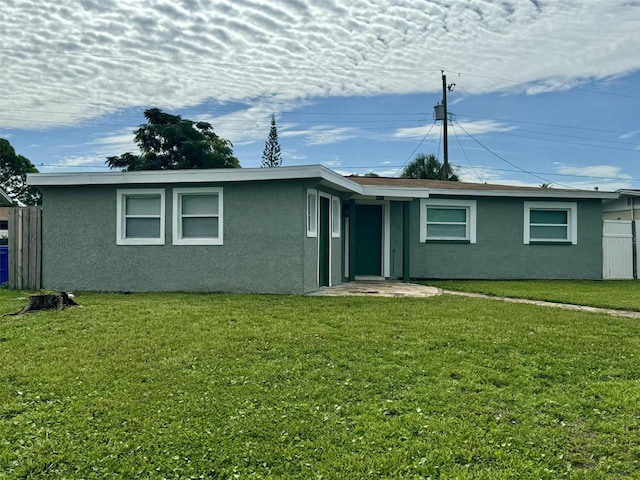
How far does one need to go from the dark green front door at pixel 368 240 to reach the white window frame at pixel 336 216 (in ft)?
5.76

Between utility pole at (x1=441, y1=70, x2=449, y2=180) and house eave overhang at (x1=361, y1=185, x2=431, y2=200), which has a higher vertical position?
utility pole at (x1=441, y1=70, x2=449, y2=180)

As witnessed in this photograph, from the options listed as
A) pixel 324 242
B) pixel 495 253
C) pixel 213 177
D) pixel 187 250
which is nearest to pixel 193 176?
pixel 213 177

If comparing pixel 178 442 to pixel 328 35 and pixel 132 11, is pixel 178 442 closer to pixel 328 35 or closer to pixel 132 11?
pixel 132 11

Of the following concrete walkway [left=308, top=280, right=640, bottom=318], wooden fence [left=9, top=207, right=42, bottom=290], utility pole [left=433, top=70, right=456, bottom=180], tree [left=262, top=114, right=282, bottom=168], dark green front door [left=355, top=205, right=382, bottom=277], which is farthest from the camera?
tree [left=262, top=114, right=282, bottom=168]

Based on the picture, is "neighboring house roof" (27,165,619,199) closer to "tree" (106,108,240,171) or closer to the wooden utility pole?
the wooden utility pole

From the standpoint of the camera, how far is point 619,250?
1627 cm

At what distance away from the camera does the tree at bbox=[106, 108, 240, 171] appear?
37.0 m

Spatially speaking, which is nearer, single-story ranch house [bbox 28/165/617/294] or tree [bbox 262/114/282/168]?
single-story ranch house [bbox 28/165/617/294]

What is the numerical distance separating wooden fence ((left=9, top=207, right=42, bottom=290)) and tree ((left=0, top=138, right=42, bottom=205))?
2946 centimetres

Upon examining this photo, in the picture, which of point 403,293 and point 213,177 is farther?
point 403,293

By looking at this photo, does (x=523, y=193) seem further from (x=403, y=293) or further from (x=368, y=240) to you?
(x=403, y=293)

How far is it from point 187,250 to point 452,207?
7.78 meters

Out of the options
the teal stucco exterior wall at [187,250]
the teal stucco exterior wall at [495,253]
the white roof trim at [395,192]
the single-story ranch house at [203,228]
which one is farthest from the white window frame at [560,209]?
the teal stucco exterior wall at [187,250]

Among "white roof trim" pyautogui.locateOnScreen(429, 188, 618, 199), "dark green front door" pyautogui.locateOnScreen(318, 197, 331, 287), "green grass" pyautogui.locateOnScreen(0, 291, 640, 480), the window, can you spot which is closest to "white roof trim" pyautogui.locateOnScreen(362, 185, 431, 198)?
"white roof trim" pyautogui.locateOnScreen(429, 188, 618, 199)
